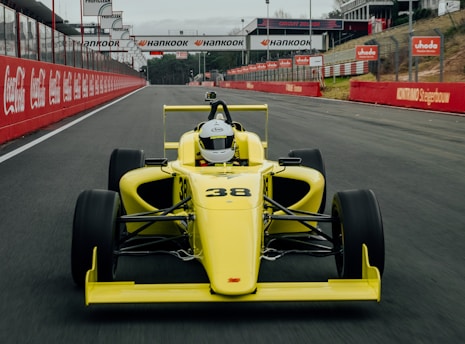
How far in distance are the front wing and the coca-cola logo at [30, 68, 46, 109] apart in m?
12.3

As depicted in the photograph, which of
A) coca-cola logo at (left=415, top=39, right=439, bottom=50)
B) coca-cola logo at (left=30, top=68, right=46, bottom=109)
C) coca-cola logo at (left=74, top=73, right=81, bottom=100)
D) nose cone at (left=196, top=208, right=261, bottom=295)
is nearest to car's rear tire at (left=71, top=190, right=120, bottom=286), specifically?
nose cone at (left=196, top=208, right=261, bottom=295)

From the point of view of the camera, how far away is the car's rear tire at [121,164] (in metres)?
6.74

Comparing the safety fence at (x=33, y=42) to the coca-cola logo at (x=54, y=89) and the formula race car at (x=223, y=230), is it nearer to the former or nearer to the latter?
the coca-cola logo at (x=54, y=89)

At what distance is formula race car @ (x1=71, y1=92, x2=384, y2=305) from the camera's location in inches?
152

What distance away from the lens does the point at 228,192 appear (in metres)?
4.36

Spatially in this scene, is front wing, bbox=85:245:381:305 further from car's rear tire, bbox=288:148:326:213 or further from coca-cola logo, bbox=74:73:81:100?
coca-cola logo, bbox=74:73:81:100

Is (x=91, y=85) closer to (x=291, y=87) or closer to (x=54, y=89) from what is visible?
(x=54, y=89)

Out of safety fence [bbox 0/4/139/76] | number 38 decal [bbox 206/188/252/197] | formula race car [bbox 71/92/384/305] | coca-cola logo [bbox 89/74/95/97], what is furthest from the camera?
coca-cola logo [bbox 89/74/95/97]

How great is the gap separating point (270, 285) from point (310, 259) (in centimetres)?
129

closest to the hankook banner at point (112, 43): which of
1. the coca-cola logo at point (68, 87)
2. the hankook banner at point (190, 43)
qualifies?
the hankook banner at point (190, 43)

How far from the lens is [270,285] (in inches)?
156

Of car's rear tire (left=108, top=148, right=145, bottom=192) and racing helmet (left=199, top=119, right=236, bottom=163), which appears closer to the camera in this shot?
racing helmet (left=199, top=119, right=236, bottom=163)

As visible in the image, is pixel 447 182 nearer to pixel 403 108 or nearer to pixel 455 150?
pixel 455 150

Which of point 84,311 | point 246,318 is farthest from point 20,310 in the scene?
point 246,318
